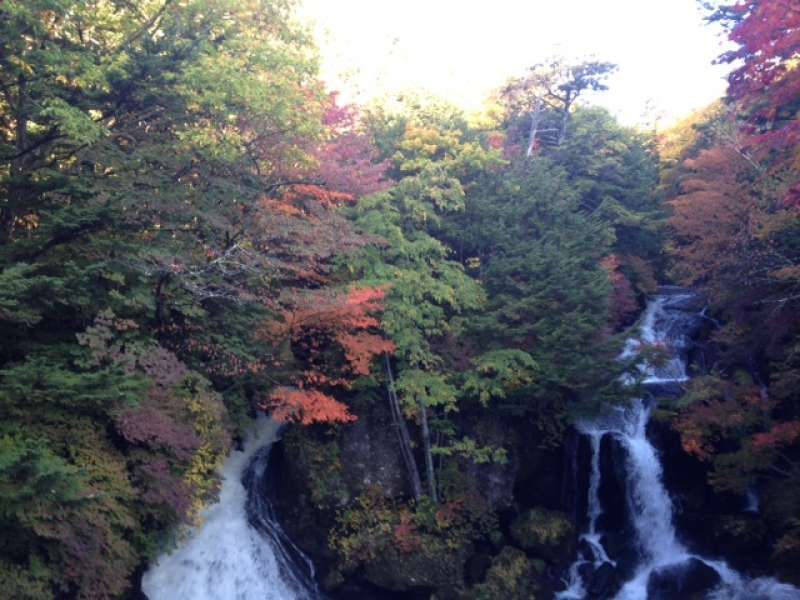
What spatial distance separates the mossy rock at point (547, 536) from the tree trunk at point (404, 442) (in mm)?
2615

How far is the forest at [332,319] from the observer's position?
8484 millimetres

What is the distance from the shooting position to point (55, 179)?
29.8ft

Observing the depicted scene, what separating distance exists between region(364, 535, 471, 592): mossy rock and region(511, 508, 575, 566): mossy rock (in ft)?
6.05

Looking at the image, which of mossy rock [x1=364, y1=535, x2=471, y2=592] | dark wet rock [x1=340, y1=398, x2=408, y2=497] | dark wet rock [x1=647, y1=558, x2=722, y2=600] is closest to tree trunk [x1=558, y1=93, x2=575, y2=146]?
dark wet rock [x1=340, y1=398, x2=408, y2=497]

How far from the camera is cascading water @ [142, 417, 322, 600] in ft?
35.8

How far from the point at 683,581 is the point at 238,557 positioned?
387 inches

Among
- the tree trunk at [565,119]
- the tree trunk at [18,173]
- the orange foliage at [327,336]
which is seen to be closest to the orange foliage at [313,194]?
the orange foliage at [327,336]

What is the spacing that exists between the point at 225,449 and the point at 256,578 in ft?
9.53

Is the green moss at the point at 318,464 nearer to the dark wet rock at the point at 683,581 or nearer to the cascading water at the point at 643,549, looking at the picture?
the cascading water at the point at 643,549

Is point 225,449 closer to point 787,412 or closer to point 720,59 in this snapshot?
point 720,59

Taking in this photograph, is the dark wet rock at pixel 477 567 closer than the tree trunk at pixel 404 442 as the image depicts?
Yes

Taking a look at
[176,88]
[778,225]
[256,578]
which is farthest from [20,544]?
[778,225]

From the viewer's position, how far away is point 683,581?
13.0m

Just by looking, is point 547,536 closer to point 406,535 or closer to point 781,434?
point 406,535
